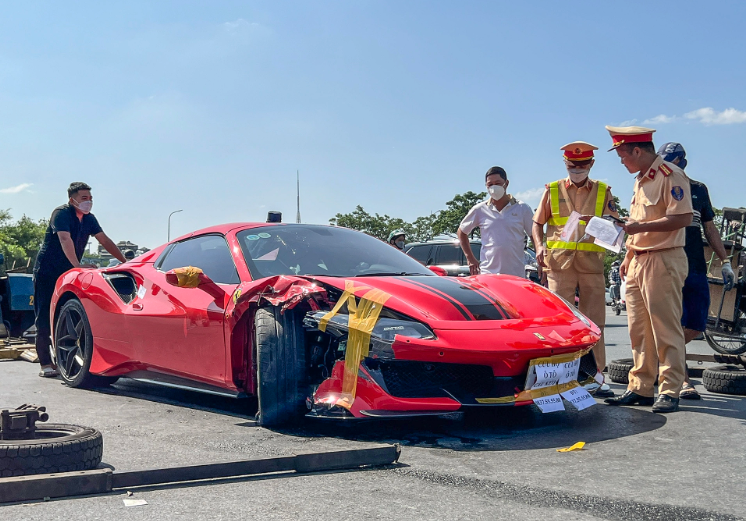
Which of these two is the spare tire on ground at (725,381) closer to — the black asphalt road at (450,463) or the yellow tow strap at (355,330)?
the black asphalt road at (450,463)

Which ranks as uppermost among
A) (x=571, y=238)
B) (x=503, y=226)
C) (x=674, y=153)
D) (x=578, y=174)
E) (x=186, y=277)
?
(x=674, y=153)

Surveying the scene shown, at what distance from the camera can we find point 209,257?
5246mm

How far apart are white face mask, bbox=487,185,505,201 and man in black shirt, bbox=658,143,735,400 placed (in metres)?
1.29

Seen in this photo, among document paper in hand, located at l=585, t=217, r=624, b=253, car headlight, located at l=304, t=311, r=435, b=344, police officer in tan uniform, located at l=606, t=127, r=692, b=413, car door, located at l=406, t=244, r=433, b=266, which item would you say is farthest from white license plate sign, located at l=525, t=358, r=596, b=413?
car door, located at l=406, t=244, r=433, b=266

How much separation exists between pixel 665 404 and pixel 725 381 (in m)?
1.18

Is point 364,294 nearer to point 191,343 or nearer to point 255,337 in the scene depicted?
point 255,337

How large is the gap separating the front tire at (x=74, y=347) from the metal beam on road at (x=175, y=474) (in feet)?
10.4

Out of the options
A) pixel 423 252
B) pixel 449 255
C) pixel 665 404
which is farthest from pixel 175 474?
pixel 423 252

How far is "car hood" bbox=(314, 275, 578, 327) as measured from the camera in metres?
4.14

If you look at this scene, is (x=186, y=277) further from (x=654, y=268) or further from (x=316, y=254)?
(x=654, y=268)

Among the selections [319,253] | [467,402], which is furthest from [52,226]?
[467,402]

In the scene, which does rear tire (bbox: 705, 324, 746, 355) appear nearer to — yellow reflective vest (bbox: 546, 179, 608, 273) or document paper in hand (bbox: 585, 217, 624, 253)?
yellow reflective vest (bbox: 546, 179, 608, 273)

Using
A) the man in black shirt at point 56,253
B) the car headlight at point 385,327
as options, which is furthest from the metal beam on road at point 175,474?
the man in black shirt at point 56,253

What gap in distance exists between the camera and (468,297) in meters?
4.43
